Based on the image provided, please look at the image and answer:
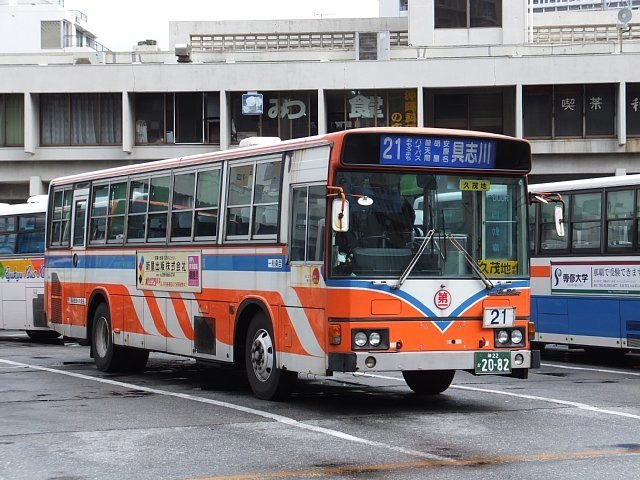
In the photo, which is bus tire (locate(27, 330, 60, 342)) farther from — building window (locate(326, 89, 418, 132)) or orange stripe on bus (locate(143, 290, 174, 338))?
building window (locate(326, 89, 418, 132))

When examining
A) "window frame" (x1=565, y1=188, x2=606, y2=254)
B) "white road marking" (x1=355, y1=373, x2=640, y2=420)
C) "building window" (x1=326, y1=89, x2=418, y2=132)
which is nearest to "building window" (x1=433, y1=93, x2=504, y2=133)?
"building window" (x1=326, y1=89, x2=418, y2=132)

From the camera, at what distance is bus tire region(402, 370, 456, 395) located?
13.8m

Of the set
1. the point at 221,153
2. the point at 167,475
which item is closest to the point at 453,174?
the point at 221,153

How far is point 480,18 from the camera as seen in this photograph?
51281mm

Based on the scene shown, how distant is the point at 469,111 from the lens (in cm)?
4850

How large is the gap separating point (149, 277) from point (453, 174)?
547cm

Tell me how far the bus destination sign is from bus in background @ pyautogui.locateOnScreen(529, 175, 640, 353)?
6139 mm

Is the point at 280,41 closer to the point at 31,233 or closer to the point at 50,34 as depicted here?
the point at 50,34

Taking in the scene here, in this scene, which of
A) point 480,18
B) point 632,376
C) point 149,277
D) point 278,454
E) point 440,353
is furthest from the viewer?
point 480,18

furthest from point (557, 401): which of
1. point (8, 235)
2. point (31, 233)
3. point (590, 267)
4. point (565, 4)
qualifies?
point (565, 4)

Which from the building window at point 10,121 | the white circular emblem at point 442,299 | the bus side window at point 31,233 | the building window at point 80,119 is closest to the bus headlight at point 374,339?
the white circular emblem at point 442,299

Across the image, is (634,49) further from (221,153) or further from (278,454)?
(278,454)

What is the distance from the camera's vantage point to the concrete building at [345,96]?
4675 cm

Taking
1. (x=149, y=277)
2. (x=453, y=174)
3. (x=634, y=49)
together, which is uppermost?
(x=634, y=49)
